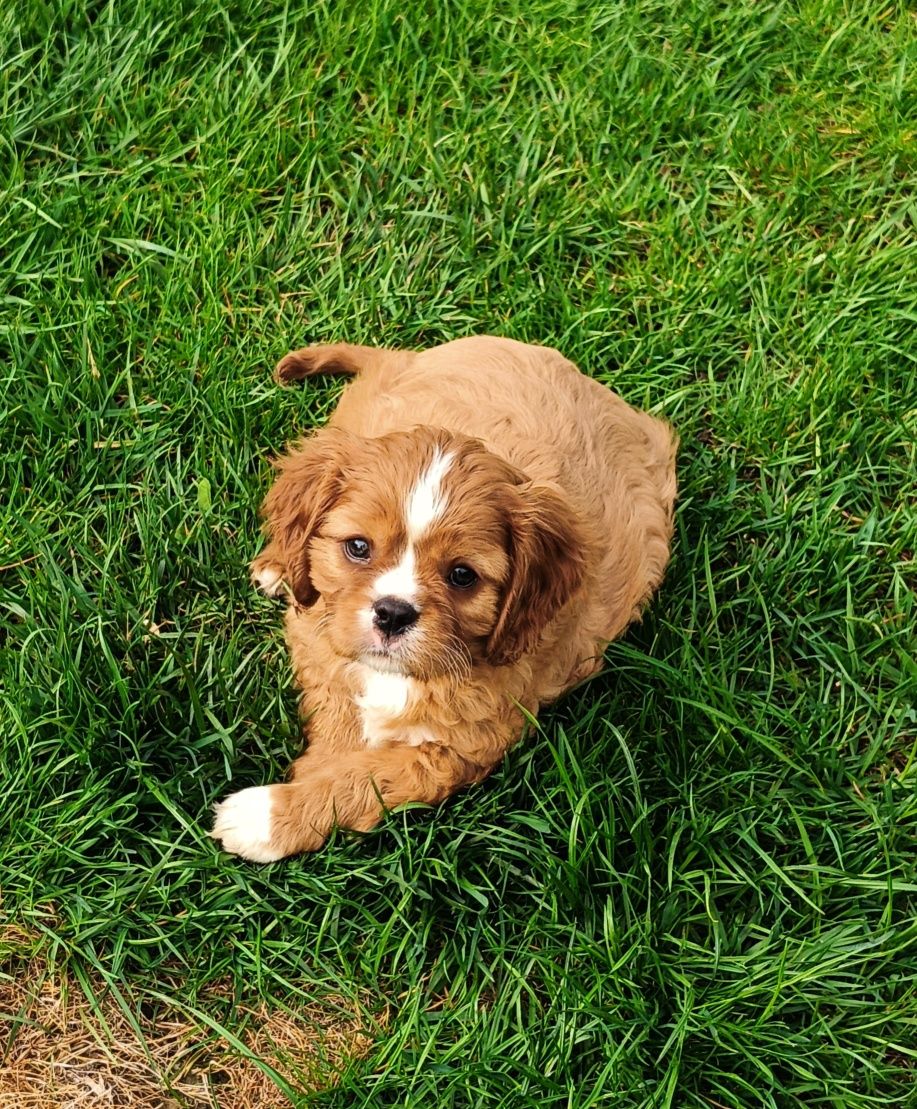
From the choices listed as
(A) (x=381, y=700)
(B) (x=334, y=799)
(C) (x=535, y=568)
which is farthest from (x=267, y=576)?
(C) (x=535, y=568)

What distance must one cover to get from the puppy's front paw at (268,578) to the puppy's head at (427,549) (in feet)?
1.65

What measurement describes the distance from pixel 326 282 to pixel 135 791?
208 centimetres

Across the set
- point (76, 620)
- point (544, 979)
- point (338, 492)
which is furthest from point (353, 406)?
point (544, 979)

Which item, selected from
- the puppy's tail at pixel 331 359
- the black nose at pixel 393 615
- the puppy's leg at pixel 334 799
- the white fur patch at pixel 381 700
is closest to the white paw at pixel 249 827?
the puppy's leg at pixel 334 799

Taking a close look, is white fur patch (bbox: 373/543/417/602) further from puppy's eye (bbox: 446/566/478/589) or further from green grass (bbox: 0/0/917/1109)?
green grass (bbox: 0/0/917/1109)

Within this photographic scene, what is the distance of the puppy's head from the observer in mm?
2826

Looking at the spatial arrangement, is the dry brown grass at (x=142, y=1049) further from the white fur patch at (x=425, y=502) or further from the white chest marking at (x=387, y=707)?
the white fur patch at (x=425, y=502)

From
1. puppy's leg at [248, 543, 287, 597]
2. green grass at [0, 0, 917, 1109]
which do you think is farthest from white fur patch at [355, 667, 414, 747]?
puppy's leg at [248, 543, 287, 597]

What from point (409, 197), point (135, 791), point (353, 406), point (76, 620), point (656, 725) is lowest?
point (135, 791)

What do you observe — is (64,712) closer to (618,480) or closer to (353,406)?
(353,406)

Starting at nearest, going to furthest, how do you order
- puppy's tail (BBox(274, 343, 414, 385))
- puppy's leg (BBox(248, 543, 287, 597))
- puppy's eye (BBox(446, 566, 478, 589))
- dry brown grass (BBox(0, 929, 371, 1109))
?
1. puppy's eye (BBox(446, 566, 478, 589))
2. dry brown grass (BBox(0, 929, 371, 1109))
3. puppy's leg (BBox(248, 543, 287, 597))
4. puppy's tail (BBox(274, 343, 414, 385))

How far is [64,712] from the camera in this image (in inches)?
130

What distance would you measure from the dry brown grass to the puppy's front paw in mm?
1261

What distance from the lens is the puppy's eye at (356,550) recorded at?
9.61 feet
